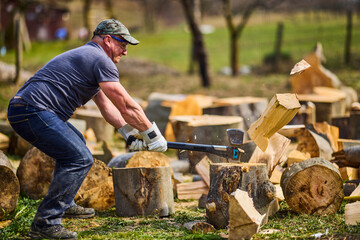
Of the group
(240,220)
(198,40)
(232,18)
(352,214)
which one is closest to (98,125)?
(240,220)

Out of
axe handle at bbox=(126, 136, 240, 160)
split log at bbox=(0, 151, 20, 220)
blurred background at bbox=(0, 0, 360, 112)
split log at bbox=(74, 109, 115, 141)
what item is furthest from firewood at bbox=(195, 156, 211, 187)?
blurred background at bbox=(0, 0, 360, 112)

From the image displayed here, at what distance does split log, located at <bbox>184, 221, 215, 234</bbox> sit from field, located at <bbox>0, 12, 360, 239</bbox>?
0.18 ft

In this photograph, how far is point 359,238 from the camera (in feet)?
13.1

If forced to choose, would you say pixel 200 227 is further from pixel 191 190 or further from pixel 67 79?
pixel 67 79

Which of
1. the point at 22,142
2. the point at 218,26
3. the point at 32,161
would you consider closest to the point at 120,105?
the point at 32,161

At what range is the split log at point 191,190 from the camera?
19.5 ft

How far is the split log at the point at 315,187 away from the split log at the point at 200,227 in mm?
985

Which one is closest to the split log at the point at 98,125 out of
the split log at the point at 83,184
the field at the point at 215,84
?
the field at the point at 215,84

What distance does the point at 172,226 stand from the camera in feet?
15.5

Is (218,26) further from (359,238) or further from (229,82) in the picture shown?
(359,238)

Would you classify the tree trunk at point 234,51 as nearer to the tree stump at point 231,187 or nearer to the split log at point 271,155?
the split log at point 271,155

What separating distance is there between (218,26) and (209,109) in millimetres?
36658

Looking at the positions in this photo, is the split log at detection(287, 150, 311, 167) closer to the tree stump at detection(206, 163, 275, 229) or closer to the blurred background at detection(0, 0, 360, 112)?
the tree stump at detection(206, 163, 275, 229)

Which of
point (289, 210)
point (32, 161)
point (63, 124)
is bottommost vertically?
point (289, 210)
